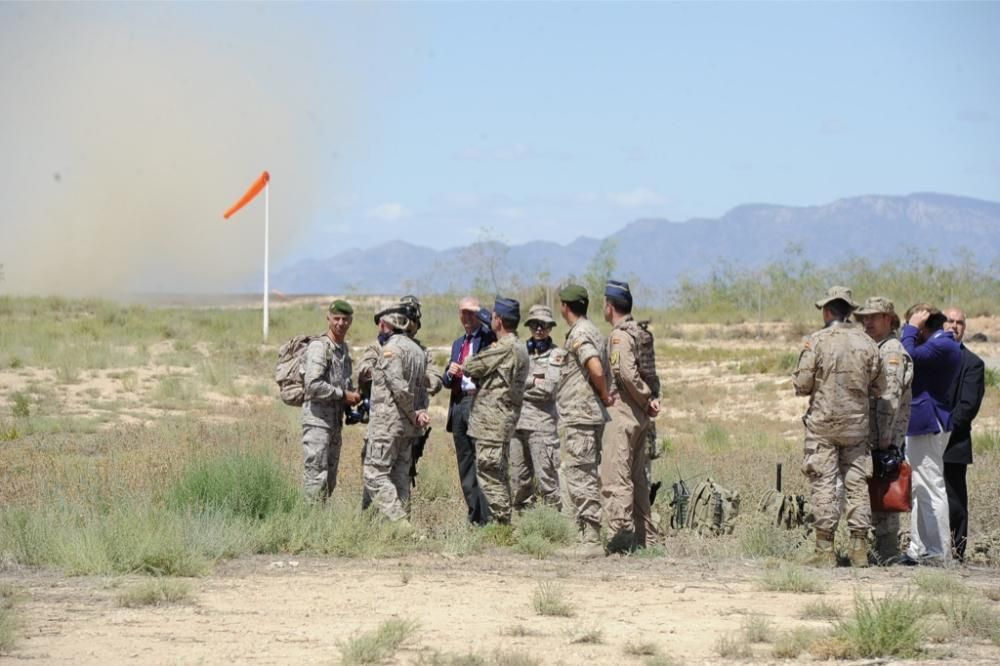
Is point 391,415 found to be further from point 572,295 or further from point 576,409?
point 572,295

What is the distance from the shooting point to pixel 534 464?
11.5 metres

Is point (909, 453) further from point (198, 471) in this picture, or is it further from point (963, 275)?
point (963, 275)

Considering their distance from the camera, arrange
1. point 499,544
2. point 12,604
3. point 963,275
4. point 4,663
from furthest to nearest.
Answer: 1. point 963,275
2. point 499,544
3. point 12,604
4. point 4,663

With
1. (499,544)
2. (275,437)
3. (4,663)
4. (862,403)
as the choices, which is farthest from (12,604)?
(275,437)

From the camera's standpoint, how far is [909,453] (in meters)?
10.3

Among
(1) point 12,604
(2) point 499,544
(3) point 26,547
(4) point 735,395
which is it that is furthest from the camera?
(4) point 735,395

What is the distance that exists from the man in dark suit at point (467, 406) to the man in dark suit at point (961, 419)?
11.9 ft

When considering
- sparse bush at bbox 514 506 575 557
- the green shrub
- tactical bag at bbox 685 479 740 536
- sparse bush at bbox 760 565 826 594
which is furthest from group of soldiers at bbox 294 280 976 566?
tactical bag at bbox 685 479 740 536

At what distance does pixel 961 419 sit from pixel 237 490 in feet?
18.2

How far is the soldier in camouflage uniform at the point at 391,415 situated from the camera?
1069 cm

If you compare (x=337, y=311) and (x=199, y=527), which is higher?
(x=337, y=311)

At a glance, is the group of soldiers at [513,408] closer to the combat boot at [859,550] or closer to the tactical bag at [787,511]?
the tactical bag at [787,511]

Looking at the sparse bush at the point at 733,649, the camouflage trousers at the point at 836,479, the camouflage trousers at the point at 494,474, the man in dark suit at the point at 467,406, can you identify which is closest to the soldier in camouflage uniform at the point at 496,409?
the camouflage trousers at the point at 494,474

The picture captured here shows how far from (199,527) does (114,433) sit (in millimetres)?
8218
